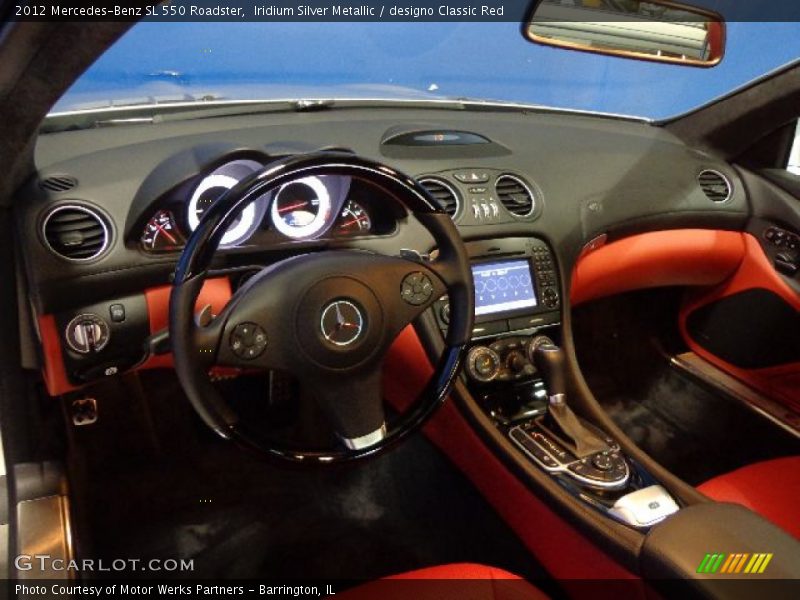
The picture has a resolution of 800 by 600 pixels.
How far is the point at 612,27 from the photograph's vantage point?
1981 millimetres

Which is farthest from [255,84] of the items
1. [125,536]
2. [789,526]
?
[789,526]

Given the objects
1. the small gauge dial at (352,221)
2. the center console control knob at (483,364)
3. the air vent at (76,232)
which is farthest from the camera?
the center console control knob at (483,364)

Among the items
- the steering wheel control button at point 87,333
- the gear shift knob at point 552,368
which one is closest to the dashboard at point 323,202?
the steering wheel control button at point 87,333

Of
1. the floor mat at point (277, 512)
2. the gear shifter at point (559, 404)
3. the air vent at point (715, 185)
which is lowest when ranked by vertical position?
the floor mat at point (277, 512)

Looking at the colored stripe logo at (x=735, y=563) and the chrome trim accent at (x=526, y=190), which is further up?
the chrome trim accent at (x=526, y=190)

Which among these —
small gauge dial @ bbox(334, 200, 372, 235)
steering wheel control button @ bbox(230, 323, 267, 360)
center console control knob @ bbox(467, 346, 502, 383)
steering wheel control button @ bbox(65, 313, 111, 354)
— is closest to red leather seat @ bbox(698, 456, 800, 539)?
center console control knob @ bbox(467, 346, 502, 383)

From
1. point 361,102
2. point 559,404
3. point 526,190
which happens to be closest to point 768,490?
point 559,404

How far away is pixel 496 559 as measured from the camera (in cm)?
189

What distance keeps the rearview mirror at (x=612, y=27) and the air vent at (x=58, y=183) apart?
4.21 feet

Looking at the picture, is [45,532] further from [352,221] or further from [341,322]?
[352,221]

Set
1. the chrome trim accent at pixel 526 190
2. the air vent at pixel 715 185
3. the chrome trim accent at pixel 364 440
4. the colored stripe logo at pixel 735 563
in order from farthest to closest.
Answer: the air vent at pixel 715 185, the chrome trim accent at pixel 526 190, the chrome trim accent at pixel 364 440, the colored stripe logo at pixel 735 563

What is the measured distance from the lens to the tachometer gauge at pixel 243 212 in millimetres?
1442

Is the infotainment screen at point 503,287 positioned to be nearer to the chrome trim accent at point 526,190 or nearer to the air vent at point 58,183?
the chrome trim accent at point 526,190

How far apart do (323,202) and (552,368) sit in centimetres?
69
